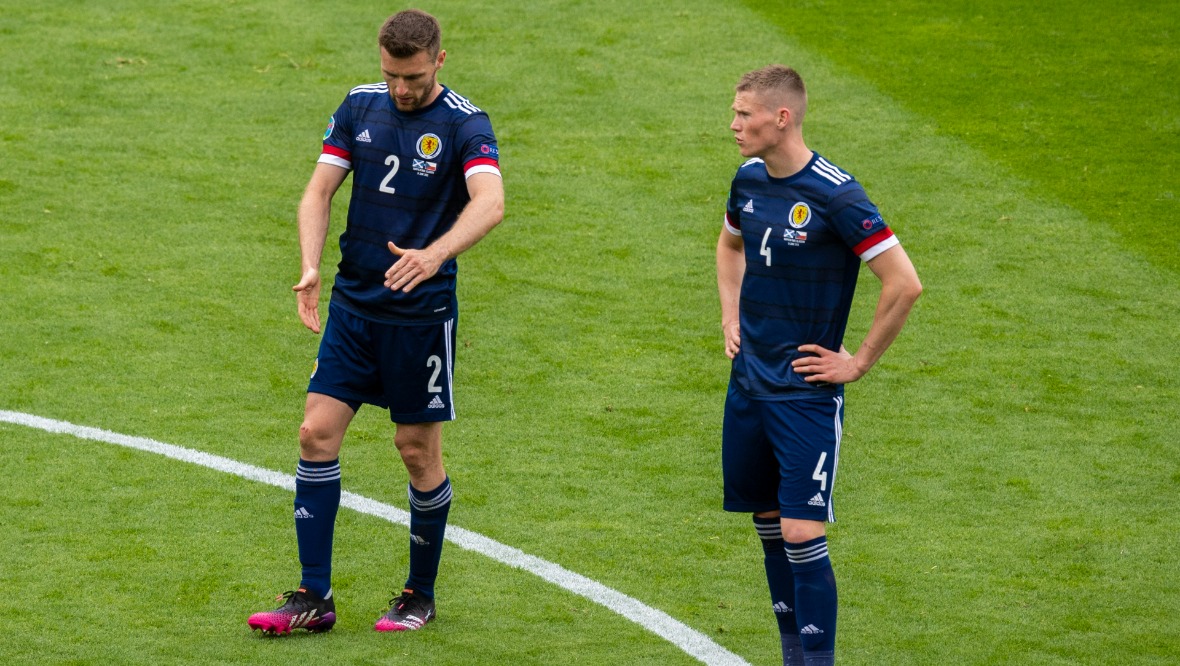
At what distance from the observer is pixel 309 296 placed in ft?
19.0

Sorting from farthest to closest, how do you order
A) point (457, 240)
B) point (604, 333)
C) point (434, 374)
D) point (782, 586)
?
point (604, 333), point (434, 374), point (782, 586), point (457, 240)

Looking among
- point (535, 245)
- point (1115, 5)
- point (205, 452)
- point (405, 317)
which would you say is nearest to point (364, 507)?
point (205, 452)

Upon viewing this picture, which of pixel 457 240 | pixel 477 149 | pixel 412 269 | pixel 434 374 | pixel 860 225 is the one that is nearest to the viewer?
pixel 860 225

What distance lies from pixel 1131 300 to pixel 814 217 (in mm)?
5302

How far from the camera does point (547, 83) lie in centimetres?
1303

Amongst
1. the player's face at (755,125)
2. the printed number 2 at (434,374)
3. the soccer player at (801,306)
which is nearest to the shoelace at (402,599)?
the printed number 2 at (434,374)

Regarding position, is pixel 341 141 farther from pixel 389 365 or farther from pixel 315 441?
pixel 315 441

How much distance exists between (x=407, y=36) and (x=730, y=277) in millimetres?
1451

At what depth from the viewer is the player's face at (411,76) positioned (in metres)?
5.62

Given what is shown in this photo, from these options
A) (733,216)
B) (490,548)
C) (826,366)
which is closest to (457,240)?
(733,216)

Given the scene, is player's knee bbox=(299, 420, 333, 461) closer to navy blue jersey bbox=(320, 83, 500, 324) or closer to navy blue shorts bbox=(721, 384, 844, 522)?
navy blue jersey bbox=(320, 83, 500, 324)

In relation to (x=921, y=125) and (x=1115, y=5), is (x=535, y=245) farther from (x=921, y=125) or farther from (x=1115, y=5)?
(x=1115, y=5)

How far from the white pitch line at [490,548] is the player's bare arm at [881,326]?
1.24 metres

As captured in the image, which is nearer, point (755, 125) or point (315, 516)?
point (755, 125)
